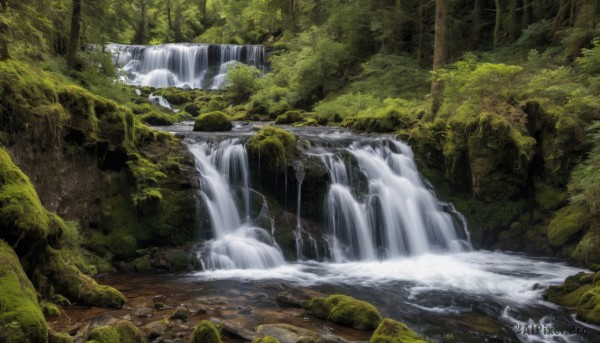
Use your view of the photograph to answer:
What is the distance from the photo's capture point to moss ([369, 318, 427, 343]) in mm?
5535

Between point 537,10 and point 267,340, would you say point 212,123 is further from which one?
point 537,10

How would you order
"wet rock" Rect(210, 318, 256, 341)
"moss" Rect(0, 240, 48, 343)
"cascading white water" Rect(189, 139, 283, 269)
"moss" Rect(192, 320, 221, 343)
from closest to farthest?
"moss" Rect(0, 240, 48, 343) → "moss" Rect(192, 320, 221, 343) → "wet rock" Rect(210, 318, 256, 341) → "cascading white water" Rect(189, 139, 283, 269)

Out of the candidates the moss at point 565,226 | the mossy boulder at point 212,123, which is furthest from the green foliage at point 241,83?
the moss at point 565,226

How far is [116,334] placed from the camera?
15.5ft

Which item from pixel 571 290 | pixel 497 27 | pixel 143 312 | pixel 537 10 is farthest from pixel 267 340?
pixel 537 10

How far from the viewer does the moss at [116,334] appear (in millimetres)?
4573

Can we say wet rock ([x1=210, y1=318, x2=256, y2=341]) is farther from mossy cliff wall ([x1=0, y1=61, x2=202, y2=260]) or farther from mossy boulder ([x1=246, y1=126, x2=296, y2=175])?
mossy boulder ([x1=246, y1=126, x2=296, y2=175])

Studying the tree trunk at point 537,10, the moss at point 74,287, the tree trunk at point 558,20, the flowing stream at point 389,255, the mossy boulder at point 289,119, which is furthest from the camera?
the tree trunk at point 537,10

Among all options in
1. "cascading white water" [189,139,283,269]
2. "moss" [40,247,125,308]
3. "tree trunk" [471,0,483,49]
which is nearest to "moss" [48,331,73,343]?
"moss" [40,247,125,308]

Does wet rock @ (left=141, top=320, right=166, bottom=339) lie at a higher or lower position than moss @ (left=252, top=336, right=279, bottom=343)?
lower

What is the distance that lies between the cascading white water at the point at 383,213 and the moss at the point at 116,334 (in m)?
6.74

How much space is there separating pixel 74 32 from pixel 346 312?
1159cm

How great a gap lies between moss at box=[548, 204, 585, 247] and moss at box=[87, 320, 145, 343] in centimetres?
1004

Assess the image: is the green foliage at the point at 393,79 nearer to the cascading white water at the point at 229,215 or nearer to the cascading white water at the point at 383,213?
the cascading white water at the point at 383,213
